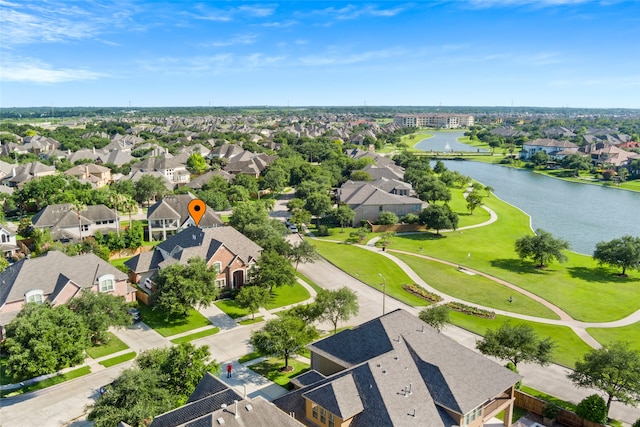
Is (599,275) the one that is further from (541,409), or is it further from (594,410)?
(594,410)

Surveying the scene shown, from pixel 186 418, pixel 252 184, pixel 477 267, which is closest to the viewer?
pixel 186 418

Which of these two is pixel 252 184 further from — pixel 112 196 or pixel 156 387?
pixel 156 387

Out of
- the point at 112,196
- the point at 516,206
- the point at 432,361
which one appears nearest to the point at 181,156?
the point at 112,196

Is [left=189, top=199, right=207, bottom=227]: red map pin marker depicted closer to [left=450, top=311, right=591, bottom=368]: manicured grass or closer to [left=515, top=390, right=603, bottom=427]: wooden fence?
[left=450, top=311, right=591, bottom=368]: manicured grass

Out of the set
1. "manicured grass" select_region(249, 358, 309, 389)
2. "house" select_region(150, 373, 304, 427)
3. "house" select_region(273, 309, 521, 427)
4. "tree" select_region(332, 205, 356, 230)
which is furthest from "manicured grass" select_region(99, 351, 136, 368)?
"tree" select_region(332, 205, 356, 230)

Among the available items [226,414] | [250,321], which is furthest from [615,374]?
[250,321]

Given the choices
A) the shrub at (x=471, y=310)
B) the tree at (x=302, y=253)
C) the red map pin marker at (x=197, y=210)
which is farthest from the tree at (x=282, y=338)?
the red map pin marker at (x=197, y=210)

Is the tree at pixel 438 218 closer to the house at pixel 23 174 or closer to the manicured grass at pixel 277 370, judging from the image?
the manicured grass at pixel 277 370
